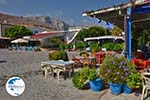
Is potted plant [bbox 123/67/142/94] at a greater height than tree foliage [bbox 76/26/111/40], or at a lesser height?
lesser

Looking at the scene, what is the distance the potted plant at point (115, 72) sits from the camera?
683cm

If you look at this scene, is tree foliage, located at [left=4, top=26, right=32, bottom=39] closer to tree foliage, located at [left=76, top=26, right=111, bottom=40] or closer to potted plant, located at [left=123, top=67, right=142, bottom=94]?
tree foliage, located at [left=76, top=26, right=111, bottom=40]

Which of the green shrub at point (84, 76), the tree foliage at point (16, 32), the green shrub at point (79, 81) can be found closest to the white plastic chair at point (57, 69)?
the green shrub at point (79, 81)

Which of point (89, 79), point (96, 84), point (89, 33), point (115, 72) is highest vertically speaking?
point (89, 33)

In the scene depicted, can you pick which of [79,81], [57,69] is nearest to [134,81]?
[79,81]

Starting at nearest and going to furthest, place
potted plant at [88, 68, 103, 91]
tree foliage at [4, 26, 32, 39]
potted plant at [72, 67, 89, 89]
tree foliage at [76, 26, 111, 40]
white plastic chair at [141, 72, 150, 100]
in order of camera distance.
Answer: white plastic chair at [141, 72, 150, 100], potted plant at [88, 68, 103, 91], potted plant at [72, 67, 89, 89], tree foliage at [76, 26, 111, 40], tree foliage at [4, 26, 32, 39]

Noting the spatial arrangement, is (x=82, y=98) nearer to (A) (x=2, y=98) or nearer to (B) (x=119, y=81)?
(B) (x=119, y=81)

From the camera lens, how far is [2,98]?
700cm

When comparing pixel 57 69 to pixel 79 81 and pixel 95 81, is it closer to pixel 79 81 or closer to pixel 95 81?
pixel 79 81

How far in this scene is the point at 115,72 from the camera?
6883 mm

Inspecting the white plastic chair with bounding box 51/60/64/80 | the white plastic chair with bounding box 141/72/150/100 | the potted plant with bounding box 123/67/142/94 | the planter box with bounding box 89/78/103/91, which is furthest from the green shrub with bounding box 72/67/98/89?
the white plastic chair with bounding box 51/60/64/80

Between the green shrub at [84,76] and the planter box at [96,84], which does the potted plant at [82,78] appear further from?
the planter box at [96,84]

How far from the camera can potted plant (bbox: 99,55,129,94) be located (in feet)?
22.4

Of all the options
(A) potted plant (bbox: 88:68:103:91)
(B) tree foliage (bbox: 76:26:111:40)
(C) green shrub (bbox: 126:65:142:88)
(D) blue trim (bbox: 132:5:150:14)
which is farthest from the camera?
(B) tree foliage (bbox: 76:26:111:40)
